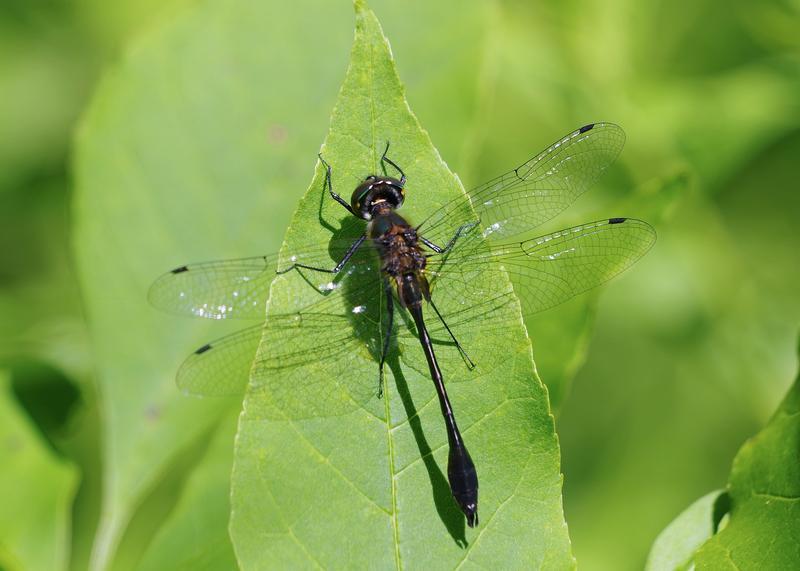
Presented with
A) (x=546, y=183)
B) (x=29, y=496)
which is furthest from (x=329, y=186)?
(x=29, y=496)

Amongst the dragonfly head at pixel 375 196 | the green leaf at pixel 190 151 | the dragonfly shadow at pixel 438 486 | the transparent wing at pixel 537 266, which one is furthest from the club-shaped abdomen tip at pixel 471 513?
the green leaf at pixel 190 151

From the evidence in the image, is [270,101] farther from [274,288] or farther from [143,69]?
[274,288]

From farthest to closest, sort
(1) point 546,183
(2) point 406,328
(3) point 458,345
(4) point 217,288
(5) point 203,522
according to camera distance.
Result: (1) point 546,183, (4) point 217,288, (2) point 406,328, (5) point 203,522, (3) point 458,345

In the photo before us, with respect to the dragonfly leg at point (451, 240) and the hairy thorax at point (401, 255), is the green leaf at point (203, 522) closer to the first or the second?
the hairy thorax at point (401, 255)

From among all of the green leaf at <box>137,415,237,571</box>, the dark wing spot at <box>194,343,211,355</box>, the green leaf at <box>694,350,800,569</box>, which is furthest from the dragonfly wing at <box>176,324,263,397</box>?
the green leaf at <box>694,350,800,569</box>

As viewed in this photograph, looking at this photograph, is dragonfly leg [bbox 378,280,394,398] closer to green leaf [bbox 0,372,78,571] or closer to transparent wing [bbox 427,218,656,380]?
transparent wing [bbox 427,218,656,380]

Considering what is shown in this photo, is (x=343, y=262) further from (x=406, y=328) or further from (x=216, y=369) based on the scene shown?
(x=216, y=369)

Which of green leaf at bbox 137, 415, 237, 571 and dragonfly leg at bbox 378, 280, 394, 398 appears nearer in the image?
dragonfly leg at bbox 378, 280, 394, 398
